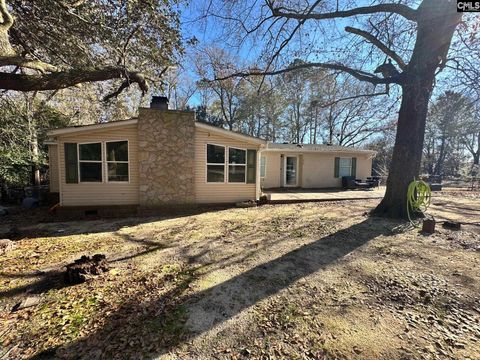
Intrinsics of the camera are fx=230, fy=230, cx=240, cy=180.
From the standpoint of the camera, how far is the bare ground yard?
2.20 meters

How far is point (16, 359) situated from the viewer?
6.66 feet

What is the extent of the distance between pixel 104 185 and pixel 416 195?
32.3 feet

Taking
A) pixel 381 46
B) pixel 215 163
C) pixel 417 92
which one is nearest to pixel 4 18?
pixel 215 163

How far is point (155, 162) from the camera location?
7.85 m

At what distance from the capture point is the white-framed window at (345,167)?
14.4 m

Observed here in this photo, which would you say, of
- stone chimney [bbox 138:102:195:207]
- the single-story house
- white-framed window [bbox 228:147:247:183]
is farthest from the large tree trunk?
stone chimney [bbox 138:102:195:207]

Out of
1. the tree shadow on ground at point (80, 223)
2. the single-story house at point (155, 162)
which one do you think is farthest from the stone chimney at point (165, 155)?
the tree shadow on ground at point (80, 223)

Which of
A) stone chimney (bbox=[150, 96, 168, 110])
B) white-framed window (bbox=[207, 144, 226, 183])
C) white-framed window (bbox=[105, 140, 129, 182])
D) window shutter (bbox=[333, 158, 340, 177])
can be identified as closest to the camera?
white-framed window (bbox=[105, 140, 129, 182])

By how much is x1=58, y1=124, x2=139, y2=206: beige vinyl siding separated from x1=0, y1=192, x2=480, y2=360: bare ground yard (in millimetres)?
2160

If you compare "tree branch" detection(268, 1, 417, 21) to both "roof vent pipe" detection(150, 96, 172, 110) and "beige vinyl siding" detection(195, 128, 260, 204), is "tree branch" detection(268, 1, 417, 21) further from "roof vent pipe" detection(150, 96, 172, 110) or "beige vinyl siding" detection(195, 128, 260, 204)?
"roof vent pipe" detection(150, 96, 172, 110)

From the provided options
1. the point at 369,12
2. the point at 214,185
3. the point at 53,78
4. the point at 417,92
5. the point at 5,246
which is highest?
the point at 369,12

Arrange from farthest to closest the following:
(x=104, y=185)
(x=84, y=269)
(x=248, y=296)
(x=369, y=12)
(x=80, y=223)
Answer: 1. (x=104, y=185)
2. (x=80, y=223)
3. (x=369, y=12)
4. (x=84, y=269)
5. (x=248, y=296)

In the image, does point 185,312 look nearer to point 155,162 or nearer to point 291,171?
point 155,162

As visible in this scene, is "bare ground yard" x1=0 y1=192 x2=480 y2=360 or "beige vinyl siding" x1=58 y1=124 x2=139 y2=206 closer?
"bare ground yard" x1=0 y1=192 x2=480 y2=360
